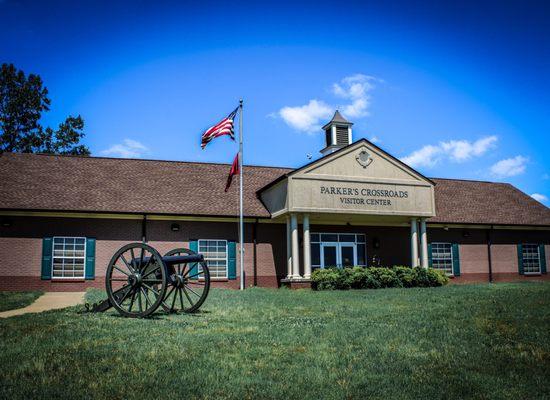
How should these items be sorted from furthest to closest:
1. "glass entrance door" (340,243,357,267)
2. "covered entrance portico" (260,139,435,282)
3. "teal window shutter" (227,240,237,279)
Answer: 1. "glass entrance door" (340,243,357,267)
2. "teal window shutter" (227,240,237,279)
3. "covered entrance portico" (260,139,435,282)

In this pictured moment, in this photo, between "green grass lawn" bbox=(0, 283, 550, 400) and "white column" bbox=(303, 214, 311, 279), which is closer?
"green grass lawn" bbox=(0, 283, 550, 400)

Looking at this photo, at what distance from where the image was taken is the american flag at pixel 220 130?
70.7 feet

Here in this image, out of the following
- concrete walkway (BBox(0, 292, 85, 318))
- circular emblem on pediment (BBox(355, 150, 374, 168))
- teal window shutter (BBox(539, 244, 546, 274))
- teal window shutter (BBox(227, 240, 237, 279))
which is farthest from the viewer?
teal window shutter (BBox(539, 244, 546, 274))

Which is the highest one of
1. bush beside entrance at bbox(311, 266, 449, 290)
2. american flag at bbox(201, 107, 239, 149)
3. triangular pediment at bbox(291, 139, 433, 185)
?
american flag at bbox(201, 107, 239, 149)

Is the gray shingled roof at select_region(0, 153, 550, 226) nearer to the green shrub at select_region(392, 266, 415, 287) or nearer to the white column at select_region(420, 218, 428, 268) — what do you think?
the white column at select_region(420, 218, 428, 268)

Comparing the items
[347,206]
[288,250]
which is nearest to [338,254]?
[347,206]

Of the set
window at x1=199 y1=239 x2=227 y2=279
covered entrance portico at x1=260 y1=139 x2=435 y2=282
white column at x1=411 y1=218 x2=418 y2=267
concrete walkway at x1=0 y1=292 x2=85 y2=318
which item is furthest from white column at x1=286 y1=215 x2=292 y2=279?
concrete walkway at x1=0 y1=292 x2=85 y2=318

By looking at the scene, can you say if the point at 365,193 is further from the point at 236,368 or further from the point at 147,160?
the point at 236,368

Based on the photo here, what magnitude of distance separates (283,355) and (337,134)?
19667mm

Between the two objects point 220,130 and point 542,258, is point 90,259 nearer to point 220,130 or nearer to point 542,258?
point 220,130

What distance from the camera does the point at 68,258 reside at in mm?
20438

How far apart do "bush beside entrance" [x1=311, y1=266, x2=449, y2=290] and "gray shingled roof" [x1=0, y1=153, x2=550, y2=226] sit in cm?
366

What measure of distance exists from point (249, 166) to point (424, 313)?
57.5ft

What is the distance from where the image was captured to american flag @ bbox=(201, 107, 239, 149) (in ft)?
70.7
